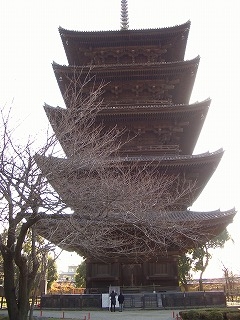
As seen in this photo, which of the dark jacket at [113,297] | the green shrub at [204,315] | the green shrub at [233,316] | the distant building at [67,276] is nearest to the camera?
the green shrub at [233,316]

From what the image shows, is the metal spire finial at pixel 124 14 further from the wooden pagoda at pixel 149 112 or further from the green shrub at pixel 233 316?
the green shrub at pixel 233 316

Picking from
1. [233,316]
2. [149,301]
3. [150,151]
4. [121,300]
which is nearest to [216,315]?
[233,316]

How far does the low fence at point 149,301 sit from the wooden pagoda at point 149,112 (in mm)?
828

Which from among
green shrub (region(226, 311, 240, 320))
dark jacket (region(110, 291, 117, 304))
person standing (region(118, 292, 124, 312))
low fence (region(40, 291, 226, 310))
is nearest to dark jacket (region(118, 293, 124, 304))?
person standing (region(118, 292, 124, 312))

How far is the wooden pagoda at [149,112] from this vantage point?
60.5 ft

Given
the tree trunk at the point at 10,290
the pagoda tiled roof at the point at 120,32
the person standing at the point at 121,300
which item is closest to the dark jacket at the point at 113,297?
the person standing at the point at 121,300

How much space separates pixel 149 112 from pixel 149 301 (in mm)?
9794

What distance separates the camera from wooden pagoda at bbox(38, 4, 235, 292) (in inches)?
727

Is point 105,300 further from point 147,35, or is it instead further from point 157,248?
point 147,35

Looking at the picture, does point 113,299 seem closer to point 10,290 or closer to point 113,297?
point 113,297

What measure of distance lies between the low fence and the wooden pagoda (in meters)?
0.83

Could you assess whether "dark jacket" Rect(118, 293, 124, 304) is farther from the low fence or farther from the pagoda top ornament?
the pagoda top ornament

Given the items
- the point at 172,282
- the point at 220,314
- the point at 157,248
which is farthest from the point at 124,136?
the point at 220,314

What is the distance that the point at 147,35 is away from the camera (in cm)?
2342
